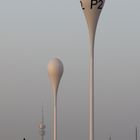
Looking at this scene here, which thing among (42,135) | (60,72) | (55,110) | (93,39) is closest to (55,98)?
(55,110)

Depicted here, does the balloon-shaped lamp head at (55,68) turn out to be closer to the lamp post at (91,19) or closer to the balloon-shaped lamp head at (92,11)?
the balloon-shaped lamp head at (92,11)

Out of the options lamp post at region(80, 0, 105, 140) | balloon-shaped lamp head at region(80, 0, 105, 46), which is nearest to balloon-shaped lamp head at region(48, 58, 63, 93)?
balloon-shaped lamp head at region(80, 0, 105, 46)

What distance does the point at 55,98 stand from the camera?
36688mm

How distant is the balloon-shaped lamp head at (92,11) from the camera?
70.2ft

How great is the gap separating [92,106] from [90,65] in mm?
1675

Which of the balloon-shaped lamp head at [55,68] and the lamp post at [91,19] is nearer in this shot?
the lamp post at [91,19]

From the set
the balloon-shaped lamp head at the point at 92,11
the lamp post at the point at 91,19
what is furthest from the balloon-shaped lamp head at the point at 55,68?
the lamp post at the point at 91,19

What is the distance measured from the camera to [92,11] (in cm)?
2169

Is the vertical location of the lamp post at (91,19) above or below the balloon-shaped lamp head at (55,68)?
above

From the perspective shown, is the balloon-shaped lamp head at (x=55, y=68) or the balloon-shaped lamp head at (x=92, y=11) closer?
the balloon-shaped lamp head at (x=92, y=11)

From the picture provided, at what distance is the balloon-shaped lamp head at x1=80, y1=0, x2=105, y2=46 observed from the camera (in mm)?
21391

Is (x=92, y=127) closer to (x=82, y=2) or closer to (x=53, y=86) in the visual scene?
(x=82, y=2)

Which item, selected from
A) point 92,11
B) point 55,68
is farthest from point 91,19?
point 55,68

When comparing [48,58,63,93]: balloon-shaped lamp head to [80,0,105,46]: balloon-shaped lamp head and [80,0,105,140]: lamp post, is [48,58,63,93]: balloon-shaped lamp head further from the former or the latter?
[80,0,105,140]: lamp post
